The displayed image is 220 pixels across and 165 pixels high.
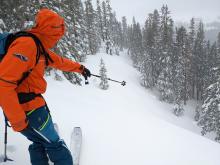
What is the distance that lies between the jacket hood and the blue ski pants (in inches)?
36.1

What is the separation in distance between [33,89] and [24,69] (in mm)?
410

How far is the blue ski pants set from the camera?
3316mm

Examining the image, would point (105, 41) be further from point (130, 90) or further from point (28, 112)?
point (28, 112)

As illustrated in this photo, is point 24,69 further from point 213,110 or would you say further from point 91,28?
point 91,28

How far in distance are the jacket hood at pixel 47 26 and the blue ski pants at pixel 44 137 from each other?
92 cm

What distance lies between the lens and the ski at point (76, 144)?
4.86m

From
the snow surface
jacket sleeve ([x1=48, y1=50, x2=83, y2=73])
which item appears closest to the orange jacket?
jacket sleeve ([x1=48, y1=50, x2=83, y2=73])

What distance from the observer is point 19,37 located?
297cm

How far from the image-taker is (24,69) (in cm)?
293

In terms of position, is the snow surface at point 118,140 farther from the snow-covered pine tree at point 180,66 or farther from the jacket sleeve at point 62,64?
the snow-covered pine tree at point 180,66

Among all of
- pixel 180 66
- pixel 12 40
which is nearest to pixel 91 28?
pixel 180 66

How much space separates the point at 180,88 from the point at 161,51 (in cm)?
877

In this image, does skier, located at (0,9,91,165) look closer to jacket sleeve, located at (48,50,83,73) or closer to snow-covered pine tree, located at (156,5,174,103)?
jacket sleeve, located at (48,50,83,73)

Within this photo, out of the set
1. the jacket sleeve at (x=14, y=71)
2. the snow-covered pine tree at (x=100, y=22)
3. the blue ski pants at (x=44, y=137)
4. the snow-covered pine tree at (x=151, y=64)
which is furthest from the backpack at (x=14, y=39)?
the snow-covered pine tree at (x=100, y=22)
